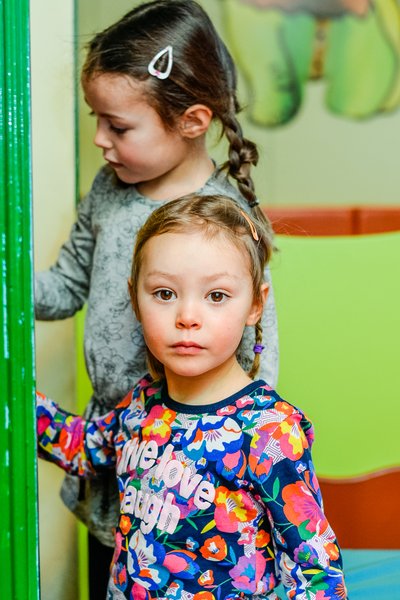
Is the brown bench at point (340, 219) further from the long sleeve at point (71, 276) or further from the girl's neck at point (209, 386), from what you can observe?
the girl's neck at point (209, 386)

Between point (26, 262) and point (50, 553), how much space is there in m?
1.10

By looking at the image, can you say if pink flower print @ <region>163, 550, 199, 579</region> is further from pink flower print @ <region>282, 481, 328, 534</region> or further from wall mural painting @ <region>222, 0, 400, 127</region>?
wall mural painting @ <region>222, 0, 400, 127</region>

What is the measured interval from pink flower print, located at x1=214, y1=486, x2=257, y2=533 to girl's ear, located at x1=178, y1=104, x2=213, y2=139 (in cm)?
53

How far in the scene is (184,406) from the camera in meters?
0.98

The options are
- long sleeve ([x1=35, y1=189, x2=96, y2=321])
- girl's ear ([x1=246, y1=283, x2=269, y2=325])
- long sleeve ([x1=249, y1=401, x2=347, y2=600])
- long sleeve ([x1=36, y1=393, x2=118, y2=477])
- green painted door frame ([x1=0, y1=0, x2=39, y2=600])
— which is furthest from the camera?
long sleeve ([x1=35, y1=189, x2=96, y2=321])

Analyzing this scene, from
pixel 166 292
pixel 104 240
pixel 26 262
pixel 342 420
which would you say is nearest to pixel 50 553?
pixel 342 420

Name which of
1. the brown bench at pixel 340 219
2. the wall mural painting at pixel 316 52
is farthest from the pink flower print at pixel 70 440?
the wall mural painting at pixel 316 52

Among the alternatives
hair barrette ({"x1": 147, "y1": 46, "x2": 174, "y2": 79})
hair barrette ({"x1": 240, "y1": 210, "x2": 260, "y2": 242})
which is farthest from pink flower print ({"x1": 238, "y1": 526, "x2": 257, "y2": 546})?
hair barrette ({"x1": 147, "y1": 46, "x2": 174, "y2": 79})

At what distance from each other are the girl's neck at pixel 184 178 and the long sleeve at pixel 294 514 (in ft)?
1.43

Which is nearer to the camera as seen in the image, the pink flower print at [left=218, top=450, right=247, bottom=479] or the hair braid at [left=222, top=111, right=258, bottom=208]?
the pink flower print at [left=218, top=450, right=247, bottom=479]

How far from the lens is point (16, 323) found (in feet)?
2.46

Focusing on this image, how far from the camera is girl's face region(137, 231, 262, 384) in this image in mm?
929

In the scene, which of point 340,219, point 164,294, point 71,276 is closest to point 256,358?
point 164,294

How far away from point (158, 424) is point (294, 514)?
195 mm
